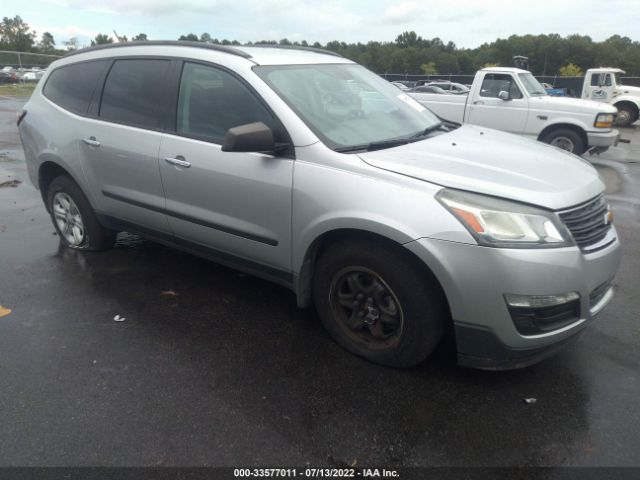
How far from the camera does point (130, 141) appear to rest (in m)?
3.81

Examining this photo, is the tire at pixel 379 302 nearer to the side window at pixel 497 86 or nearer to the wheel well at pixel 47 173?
the wheel well at pixel 47 173

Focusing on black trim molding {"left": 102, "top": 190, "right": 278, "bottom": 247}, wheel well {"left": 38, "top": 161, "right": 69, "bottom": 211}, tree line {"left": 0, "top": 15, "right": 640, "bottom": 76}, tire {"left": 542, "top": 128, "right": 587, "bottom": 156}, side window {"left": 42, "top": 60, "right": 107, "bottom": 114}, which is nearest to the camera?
black trim molding {"left": 102, "top": 190, "right": 278, "bottom": 247}

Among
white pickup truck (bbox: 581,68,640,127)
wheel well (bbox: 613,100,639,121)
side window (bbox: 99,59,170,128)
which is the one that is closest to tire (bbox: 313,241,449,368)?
side window (bbox: 99,59,170,128)

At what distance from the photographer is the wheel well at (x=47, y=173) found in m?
4.60

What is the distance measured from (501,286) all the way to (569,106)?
8.63m

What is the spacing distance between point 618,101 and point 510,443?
19.1 metres

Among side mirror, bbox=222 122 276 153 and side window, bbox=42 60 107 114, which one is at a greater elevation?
side window, bbox=42 60 107 114

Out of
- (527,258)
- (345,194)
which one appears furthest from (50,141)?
(527,258)

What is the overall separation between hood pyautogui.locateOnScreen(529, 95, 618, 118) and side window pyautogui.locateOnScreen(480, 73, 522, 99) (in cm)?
39

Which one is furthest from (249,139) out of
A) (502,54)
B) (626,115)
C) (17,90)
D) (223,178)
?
(502,54)

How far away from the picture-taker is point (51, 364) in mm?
3008

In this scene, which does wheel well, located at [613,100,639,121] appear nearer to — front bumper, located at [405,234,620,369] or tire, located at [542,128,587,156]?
tire, located at [542,128,587,156]

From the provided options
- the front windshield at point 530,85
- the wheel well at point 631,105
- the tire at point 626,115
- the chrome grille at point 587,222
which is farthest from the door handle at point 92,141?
the tire at point 626,115

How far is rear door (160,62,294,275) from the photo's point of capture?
122 inches
